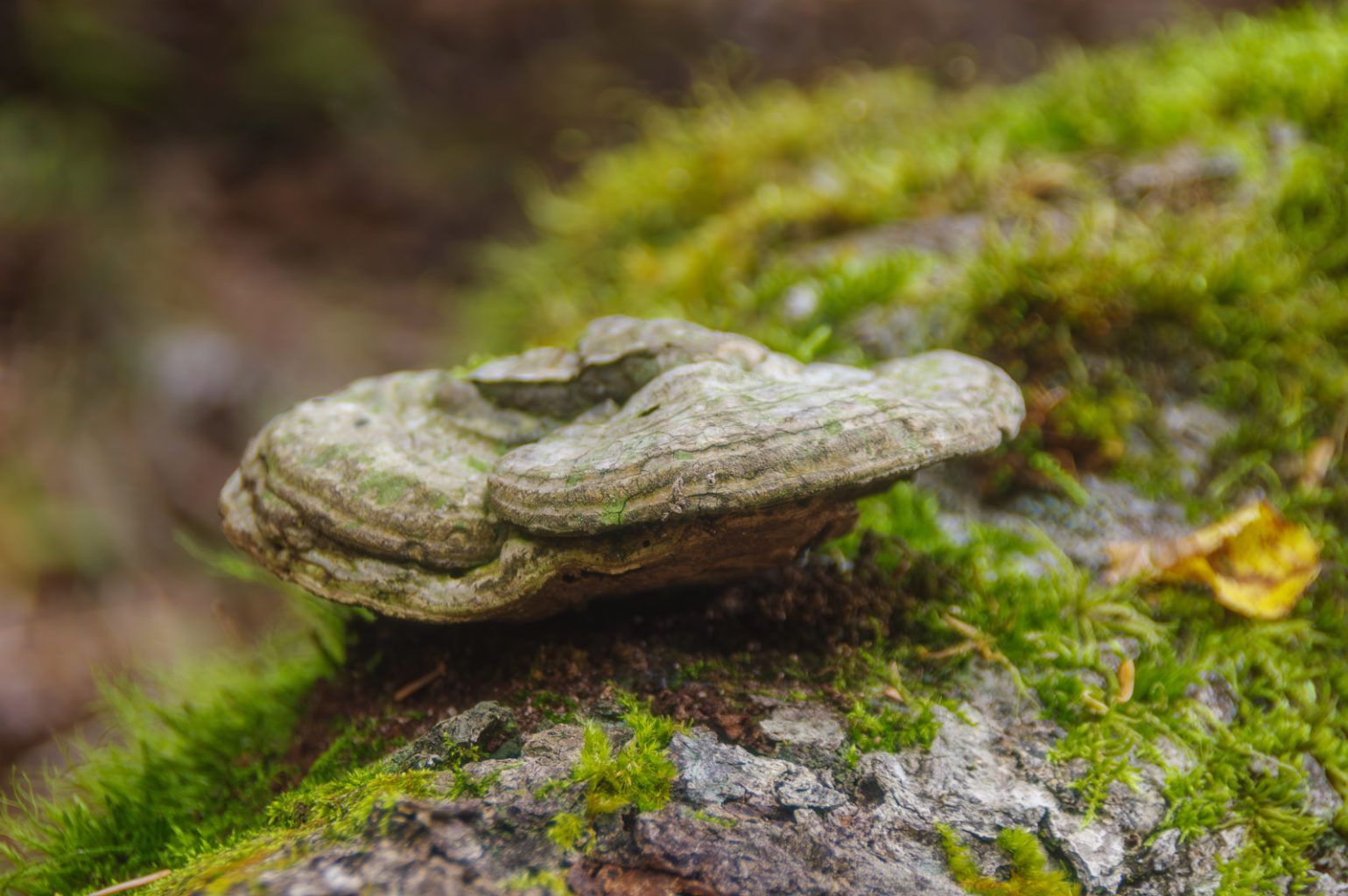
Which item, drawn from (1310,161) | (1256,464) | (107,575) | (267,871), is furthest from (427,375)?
(107,575)

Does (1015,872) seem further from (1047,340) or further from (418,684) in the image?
(1047,340)

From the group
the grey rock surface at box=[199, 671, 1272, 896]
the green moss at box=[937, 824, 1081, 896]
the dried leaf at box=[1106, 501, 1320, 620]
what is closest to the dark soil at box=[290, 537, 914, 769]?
the grey rock surface at box=[199, 671, 1272, 896]

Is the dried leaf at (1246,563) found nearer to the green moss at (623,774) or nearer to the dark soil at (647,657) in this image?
the dark soil at (647,657)

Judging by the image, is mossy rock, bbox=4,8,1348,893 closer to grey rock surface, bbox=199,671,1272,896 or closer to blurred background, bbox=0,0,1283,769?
grey rock surface, bbox=199,671,1272,896

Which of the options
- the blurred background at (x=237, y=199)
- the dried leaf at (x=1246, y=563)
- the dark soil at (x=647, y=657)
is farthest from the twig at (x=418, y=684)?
the dried leaf at (x=1246, y=563)

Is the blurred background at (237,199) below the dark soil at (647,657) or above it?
above
